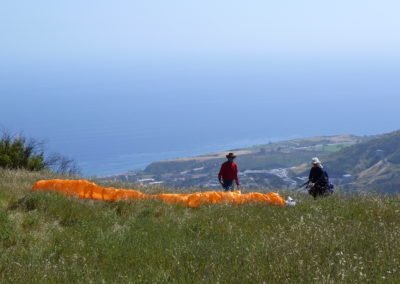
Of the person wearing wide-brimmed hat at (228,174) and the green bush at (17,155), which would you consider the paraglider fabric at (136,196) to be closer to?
the person wearing wide-brimmed hat at (228,174)

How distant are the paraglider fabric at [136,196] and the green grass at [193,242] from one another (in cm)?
88

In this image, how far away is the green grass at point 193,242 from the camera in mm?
5059

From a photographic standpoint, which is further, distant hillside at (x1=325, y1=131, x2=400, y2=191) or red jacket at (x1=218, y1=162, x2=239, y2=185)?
distant hillside at (x1=325, y1=131, x2=400, y2=191)

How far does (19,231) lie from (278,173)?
146 metres

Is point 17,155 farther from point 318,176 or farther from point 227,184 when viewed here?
point 318,176

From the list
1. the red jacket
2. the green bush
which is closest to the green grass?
the red jacket

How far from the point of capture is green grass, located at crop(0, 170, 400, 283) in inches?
199

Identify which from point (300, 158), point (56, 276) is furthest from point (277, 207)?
point (300, 158)

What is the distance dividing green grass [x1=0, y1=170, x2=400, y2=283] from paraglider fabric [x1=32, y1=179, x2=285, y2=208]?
877 mm

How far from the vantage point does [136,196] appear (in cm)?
1277

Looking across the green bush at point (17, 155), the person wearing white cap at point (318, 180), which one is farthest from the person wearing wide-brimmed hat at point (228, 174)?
the green bush at point (17, 155)

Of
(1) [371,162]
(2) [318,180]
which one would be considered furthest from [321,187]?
(1) [371,162]

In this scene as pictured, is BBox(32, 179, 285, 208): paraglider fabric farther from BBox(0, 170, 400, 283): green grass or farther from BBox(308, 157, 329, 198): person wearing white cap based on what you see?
BBox(308, 157, 329, 198): person wearing white cap

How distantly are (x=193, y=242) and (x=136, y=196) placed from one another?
18.3 feet
